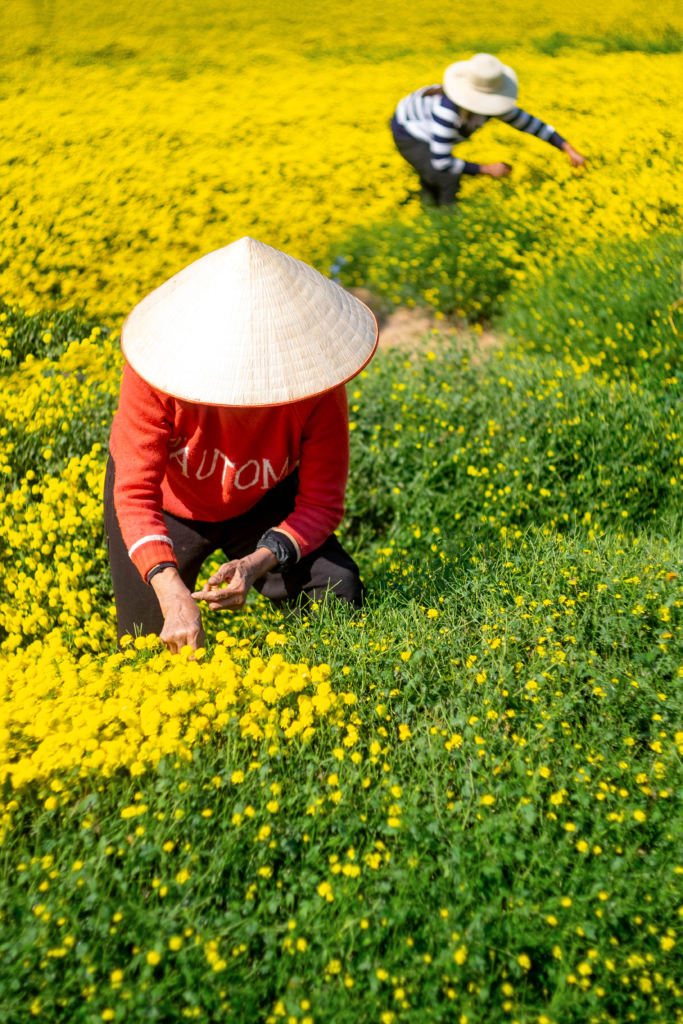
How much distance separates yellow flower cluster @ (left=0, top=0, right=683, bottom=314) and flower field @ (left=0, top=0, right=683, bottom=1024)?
50 mm

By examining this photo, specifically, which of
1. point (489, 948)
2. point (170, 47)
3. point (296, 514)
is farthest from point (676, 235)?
point (170, 47)

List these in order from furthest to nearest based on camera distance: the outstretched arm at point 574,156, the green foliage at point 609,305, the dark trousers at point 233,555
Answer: the outstretched arm at point 574,156, the green foliage at point 609,305, the dark trousers at point 233,555

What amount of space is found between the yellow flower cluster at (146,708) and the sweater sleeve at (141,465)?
0.31 metres

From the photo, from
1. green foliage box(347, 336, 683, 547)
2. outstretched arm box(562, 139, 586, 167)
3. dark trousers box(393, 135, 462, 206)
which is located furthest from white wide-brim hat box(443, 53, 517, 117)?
green foliage box(347, 336, 683, 547)

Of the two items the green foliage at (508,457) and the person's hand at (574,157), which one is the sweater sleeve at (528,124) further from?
the green foliage at (508,457)

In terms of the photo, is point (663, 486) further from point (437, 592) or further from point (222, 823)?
point (222, 823)

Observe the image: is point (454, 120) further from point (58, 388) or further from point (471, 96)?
point (58, 388)

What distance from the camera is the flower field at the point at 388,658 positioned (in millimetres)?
1778

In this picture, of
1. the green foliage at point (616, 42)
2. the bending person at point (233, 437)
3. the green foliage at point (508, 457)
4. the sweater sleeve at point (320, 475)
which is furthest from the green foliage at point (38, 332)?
the green foliage at point (616, 42)

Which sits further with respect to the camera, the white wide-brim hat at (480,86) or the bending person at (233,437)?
the white wide-brim hat at (480,86)

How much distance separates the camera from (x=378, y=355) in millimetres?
4918

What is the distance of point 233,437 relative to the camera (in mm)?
2336

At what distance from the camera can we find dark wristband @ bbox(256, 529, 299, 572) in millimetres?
2432

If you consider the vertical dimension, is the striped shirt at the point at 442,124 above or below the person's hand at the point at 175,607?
above
